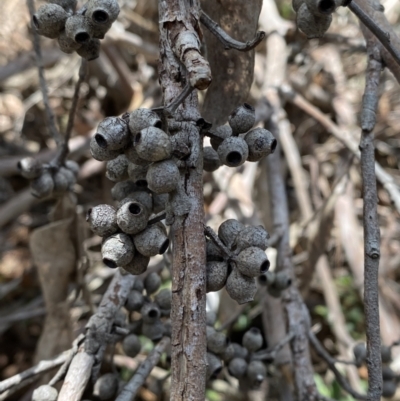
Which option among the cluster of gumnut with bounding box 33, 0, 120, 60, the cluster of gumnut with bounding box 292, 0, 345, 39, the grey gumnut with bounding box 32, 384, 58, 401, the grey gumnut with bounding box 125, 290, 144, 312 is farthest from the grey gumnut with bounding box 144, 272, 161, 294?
the cluster of gumnut with bounding box 292, 0, 345, 39

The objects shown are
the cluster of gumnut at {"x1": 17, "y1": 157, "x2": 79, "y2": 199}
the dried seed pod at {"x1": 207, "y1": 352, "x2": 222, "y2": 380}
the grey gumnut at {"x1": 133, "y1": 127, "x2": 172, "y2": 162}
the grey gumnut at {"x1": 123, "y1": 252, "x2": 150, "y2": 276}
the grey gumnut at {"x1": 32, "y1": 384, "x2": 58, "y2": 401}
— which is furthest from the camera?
the cluster of gumnut at {"x1": 17, "y1": 157, "x2": 79, "y2": 199}

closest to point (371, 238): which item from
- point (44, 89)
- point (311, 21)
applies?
point (311, 21)

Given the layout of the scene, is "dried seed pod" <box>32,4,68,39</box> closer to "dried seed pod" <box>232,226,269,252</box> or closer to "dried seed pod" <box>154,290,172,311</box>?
"dried seed pod" <box>232,226,269,252</box>

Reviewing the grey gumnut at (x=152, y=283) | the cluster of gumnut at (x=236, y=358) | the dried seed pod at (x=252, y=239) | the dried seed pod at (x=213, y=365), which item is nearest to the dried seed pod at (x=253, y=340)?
the cluster of gumnut at (x=236, y=358)

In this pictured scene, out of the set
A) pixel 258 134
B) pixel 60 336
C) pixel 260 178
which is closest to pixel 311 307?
pixel 260 178

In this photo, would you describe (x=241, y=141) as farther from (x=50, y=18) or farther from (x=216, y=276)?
(x=50, y=18)

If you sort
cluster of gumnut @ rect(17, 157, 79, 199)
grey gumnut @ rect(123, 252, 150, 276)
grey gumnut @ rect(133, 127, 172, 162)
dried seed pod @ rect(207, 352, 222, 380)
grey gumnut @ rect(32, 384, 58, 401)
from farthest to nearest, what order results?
1. cluster of gumnut @ rect(17, 157, 79, 199)
2. dried seed pod @ rect(207, 352, 222, 380)
3. grey gumnut @ rect(32, 384, 58, 401)
4. grey gumnut @ rect(123, 252, 150, 276)
5. grey gumnut @ rect(133, 127, 172, 162)
